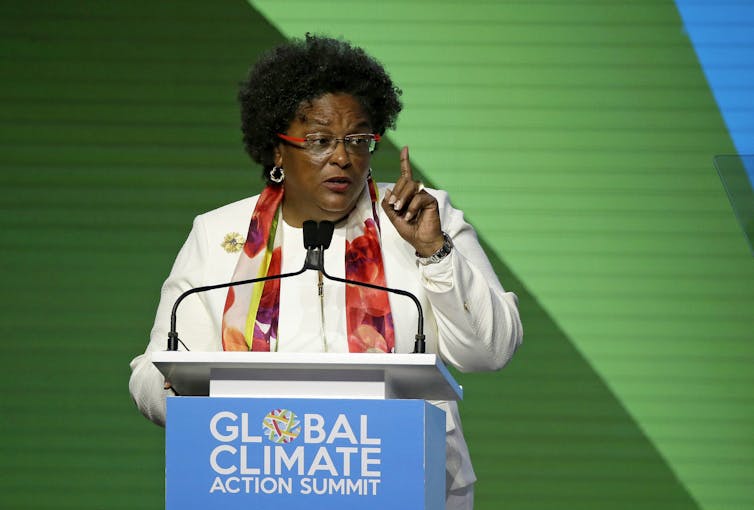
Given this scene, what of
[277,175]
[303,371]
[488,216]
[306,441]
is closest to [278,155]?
[277,175]

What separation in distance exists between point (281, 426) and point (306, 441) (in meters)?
0.05

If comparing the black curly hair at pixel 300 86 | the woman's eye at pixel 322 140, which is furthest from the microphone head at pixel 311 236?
the black curly hair at pixel 300 86

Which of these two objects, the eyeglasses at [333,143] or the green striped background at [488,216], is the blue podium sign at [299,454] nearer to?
the eyeglasses at [333,143]

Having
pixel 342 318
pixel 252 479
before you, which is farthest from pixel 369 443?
pixel 342 318

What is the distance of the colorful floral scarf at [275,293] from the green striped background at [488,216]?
6.14ft

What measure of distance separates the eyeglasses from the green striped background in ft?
6.38

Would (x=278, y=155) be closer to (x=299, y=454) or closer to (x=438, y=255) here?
(x=438, y=255)

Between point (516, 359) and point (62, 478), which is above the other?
point (516, 359)

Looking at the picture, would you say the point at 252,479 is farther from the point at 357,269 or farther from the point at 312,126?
the point at 312,126

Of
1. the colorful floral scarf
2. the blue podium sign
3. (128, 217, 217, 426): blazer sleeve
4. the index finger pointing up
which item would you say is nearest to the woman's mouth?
the colorful floral scarf

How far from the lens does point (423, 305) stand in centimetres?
289

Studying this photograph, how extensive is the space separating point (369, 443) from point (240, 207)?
3.82 ft

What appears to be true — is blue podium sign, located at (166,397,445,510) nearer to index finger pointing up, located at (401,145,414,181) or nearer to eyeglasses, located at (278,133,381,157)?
index finger pointing up, located at (401,145,414,181)

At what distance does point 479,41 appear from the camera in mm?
4965
